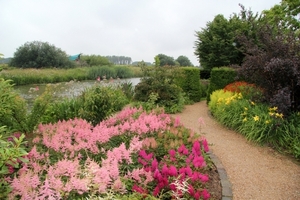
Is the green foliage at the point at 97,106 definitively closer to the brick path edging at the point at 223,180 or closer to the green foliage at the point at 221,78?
the brick path edging at the point at 223,180

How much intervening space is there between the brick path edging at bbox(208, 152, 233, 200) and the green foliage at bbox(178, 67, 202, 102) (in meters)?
6.08

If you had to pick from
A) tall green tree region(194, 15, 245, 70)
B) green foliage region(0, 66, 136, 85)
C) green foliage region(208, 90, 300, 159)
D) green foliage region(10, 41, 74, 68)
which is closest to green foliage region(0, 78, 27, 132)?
green foliage region(208, 90, 300, 159)

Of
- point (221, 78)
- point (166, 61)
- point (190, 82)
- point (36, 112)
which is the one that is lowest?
point (36, 112)

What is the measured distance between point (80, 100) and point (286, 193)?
15.2ft

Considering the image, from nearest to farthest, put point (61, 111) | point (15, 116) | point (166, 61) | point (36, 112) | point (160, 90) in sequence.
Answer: point (15, 116)
point (36, 112)
point (61, 111)
point (160, 90)
point (166, 61)

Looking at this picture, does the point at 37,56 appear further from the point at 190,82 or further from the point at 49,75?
the point at 190,82

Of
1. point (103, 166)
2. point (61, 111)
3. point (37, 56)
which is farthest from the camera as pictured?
point (37, 56)

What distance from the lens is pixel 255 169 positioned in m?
3.50

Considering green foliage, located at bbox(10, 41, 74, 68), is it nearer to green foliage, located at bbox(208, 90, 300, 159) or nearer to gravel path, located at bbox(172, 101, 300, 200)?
green foliage, located at bbox(208, 90, 300, 159)

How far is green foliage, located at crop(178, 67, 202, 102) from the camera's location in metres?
9.57

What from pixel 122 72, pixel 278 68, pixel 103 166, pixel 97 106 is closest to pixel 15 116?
pixel 97 106

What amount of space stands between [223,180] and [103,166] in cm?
166

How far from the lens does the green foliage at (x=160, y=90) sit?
295 inches

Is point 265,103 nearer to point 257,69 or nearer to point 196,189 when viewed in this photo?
point 257,69
